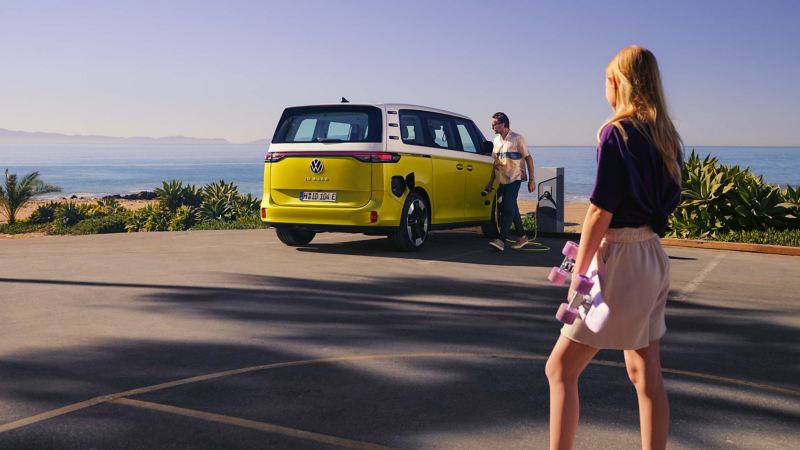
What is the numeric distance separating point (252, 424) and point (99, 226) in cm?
1963

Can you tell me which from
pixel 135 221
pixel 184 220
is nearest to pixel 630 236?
pixel 184 220

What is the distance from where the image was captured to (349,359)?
602 cm

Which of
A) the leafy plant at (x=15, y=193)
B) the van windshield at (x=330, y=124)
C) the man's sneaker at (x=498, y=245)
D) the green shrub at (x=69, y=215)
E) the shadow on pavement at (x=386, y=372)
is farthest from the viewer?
the leafy plant at (x=15, y=193)

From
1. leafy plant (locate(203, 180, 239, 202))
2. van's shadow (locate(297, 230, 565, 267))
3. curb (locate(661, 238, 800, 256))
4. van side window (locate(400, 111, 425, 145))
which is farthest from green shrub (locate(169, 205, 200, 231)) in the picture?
curb (locate(661, 238, 800, 256))

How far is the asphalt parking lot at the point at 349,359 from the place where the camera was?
4.49 m

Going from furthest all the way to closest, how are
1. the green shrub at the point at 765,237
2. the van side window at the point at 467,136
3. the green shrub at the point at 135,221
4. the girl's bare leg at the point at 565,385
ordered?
the green shrub at the point at 135,221 → the green shrub at the point at 765,237 → the van side window at the point at 467,136 → the girl's bare leg at the point at 565,385

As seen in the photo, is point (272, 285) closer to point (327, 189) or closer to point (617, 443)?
point (327, 189)

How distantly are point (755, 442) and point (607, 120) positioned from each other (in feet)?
6.73

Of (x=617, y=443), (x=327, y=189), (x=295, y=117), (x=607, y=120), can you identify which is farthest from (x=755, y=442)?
(x=295, y=117)

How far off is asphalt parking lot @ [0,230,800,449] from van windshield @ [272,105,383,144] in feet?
6.24

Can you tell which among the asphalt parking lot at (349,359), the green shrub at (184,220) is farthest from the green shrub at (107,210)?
the asphalt parking lot at (349,359)

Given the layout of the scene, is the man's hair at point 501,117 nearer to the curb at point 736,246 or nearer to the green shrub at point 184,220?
the curb at point 736,246

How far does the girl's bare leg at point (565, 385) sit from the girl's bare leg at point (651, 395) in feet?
0.70

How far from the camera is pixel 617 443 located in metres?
4.32
